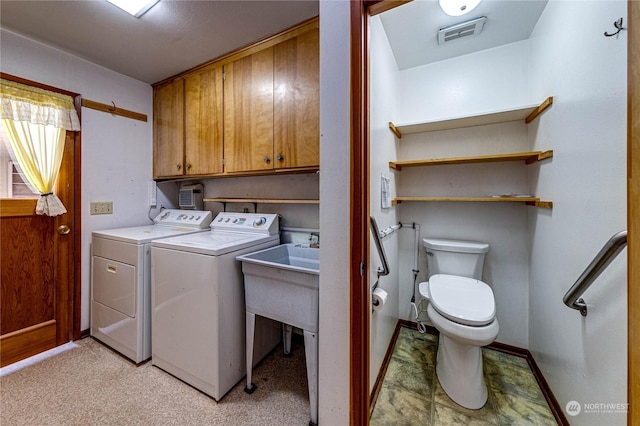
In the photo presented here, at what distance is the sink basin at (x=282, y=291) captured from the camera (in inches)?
49.6

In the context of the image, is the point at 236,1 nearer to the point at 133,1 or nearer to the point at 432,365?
the point at 133,1

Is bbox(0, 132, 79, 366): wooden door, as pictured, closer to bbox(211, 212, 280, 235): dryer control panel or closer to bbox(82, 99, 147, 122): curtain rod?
bbox(82, 99, 147, 122): curtain rod

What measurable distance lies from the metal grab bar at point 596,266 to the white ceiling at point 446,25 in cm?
148

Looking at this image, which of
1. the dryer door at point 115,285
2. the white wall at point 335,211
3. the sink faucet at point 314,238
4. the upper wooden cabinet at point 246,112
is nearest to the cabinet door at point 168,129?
the upper wooden cabinet at point 246,112

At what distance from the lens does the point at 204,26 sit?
5.32ft

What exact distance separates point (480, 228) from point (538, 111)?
2.82 ft

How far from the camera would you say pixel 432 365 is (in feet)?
5.51

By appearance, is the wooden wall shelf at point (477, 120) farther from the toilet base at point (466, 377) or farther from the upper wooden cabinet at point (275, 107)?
the toilet base at point (466, 377)

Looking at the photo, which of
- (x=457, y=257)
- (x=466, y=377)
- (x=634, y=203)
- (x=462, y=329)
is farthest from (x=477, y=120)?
(x=466, y=377)

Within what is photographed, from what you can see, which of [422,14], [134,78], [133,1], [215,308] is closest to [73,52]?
[134,78]

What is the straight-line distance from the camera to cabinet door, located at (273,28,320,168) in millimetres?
1581

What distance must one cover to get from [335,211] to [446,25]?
157 cm

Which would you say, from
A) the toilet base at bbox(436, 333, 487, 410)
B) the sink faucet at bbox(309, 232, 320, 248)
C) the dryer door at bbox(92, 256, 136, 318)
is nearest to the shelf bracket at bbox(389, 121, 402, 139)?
the sink faucet at bbox(309, 232, 320, 248)

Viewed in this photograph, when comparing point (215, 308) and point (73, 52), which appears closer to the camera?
point (215, 308)
